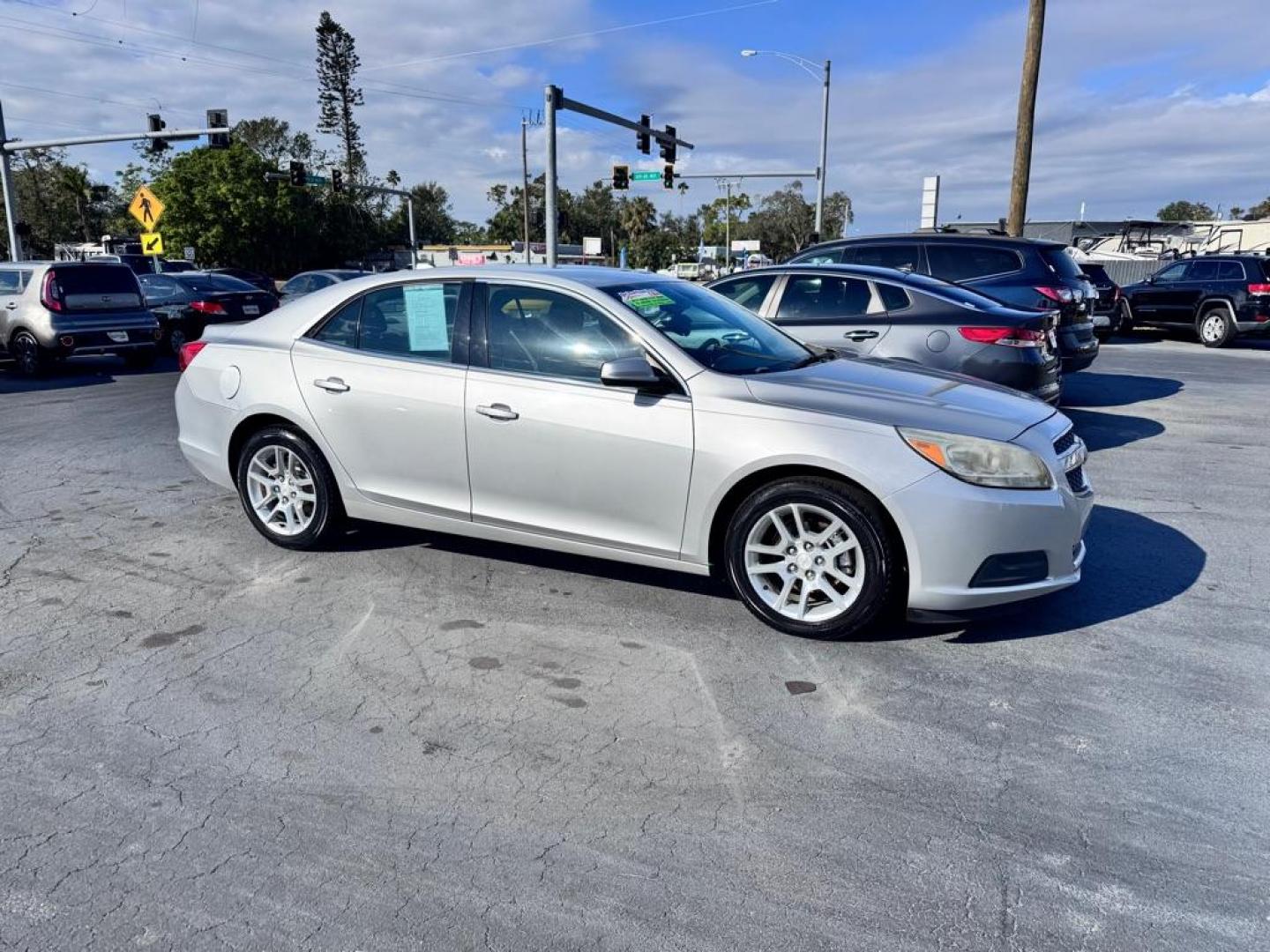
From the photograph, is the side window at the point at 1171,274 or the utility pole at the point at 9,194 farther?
the utility pole at the point at 9,194

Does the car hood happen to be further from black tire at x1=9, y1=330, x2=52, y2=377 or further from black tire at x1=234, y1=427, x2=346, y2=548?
black tire at x1=9, y1=330, x2=52, y2=377

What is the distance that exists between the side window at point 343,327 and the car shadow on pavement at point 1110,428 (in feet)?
20.5

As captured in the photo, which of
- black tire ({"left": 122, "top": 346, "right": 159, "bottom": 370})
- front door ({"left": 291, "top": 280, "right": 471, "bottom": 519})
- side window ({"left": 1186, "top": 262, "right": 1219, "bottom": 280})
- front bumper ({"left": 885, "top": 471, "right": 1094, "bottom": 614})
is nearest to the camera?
front bumper ({"left": 885, "top": 471, "right": 1094, "bottom": 614})

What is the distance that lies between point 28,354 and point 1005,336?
13.4m

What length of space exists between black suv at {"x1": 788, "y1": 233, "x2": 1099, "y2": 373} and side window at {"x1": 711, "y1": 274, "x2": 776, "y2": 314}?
124cm

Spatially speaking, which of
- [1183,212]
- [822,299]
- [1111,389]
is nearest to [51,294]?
[822,299]

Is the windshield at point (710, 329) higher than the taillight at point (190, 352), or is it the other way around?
the windshield at point (710, 329)

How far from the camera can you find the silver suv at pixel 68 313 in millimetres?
13477

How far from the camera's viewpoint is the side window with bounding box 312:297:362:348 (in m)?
5.23

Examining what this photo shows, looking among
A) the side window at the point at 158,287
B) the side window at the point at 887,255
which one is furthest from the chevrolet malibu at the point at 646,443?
the side window at the point at 158,287

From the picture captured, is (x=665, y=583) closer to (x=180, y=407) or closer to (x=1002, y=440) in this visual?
(x=1002, y=440)

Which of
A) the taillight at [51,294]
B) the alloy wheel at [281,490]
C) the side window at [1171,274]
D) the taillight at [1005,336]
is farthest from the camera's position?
the side window at [1171,274]

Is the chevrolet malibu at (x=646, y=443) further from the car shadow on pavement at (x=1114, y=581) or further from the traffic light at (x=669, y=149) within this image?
the traffic light at (x=669, y=149)

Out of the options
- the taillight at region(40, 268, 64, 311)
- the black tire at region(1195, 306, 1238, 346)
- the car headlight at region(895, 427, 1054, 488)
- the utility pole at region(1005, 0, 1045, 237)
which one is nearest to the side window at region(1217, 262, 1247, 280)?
the black tire at region(1195, 306, 1238, 346)
